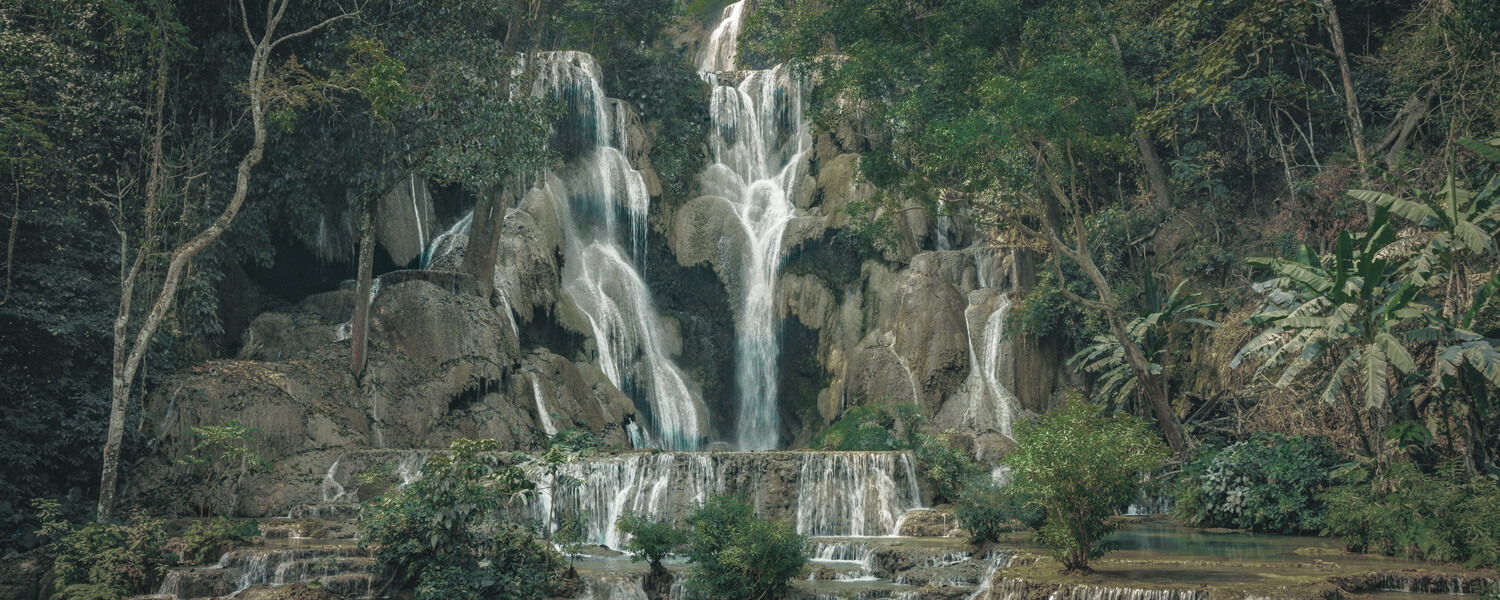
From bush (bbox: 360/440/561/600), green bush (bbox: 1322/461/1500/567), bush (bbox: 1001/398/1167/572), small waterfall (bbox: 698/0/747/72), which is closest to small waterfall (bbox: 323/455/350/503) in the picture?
bush (bbox: 360/440/561/600)

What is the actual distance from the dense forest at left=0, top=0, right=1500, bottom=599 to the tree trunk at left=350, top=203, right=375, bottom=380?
156mm

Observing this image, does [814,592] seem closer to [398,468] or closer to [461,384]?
[398,468]

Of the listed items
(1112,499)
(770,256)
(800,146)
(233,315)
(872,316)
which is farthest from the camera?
(800,146)

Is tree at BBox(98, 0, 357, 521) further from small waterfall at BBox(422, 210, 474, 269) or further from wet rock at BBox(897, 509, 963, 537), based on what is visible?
wet rock at BBox(897, 509, 963, 537)

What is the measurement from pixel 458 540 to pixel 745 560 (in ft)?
11.6

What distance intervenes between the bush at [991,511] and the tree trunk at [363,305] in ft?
44.3

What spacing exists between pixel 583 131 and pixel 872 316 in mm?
10797

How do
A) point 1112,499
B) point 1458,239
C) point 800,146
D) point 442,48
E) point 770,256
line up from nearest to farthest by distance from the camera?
point 1112,499 → point 1458,239 → point 442,48 → point 770,256 → point 800,146

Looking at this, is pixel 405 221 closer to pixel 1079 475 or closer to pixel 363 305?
pixel 363 305

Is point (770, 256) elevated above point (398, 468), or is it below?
above

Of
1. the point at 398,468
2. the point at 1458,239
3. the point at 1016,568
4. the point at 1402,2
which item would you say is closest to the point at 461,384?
the point at 398,468

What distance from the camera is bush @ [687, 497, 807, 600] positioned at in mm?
10617

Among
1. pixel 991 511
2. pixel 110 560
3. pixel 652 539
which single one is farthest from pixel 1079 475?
pixel 110 560

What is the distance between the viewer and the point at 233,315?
21.4 meters
